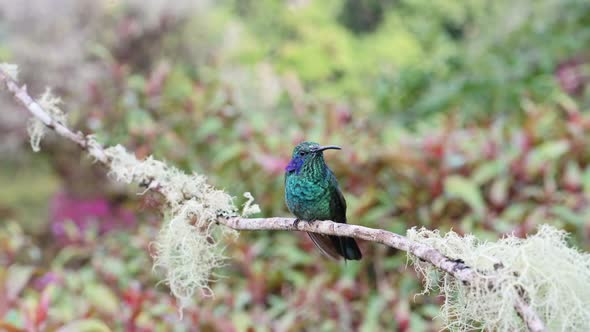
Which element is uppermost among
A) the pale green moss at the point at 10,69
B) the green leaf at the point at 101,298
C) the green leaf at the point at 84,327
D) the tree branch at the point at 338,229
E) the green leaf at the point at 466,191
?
the green leaf at the point at 466,191

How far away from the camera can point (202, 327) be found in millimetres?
2615

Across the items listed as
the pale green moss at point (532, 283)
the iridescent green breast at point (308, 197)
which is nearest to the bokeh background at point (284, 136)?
the iridescent green breast at point (308, 197)

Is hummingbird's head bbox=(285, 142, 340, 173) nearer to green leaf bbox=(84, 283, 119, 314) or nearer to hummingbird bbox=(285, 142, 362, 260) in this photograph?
hummingbird bbox=(285, 142, 362, 260)

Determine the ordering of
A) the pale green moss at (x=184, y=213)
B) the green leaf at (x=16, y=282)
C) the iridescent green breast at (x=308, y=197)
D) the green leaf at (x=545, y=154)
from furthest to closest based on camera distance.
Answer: the green leaf at (x=545, y=154), the green leaf at (x=16, y=282), the iridescent green breast at (x=308, y=197), the pale green moss at (x=184, y=213)

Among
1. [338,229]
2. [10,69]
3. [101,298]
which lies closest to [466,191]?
[101,298]

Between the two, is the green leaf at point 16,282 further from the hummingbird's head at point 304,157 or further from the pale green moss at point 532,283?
the pale green moss at point 532,283

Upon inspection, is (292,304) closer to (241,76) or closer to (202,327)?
(202,327)

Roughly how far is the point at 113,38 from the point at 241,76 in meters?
1.14

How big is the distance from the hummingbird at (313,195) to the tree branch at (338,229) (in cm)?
6

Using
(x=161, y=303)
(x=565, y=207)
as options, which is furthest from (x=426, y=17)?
(x=161, y=303)

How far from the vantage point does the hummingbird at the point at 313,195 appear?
131cm

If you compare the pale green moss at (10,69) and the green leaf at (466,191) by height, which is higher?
the green leaf at (466,191)

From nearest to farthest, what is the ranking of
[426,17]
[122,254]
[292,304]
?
1. [292,304]
2. [122,254]
3. [426,17]

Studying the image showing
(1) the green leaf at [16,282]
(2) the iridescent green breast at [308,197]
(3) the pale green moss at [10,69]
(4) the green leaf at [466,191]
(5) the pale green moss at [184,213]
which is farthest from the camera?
(4) the green leaf at [466,191]
